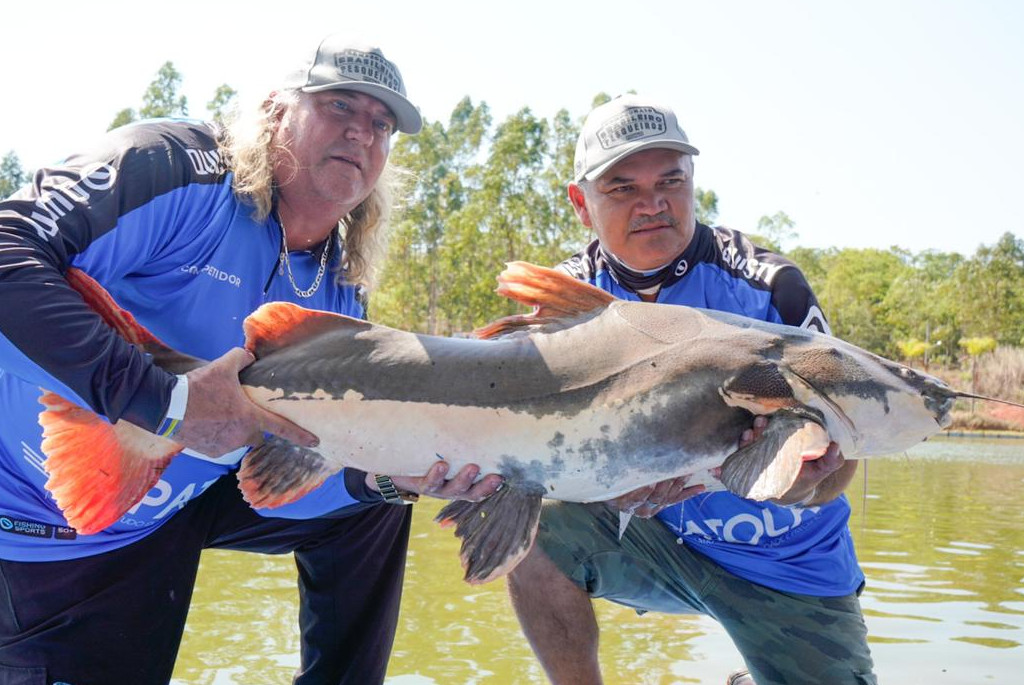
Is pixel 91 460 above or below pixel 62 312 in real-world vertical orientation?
below

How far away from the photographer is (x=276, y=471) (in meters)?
2.85

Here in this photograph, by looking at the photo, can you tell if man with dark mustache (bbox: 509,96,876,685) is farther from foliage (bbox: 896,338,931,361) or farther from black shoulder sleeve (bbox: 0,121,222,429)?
foliage (bbox: 896,338,931,361)

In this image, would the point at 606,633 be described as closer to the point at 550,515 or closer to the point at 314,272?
the point at 550,515

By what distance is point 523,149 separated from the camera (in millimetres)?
28188

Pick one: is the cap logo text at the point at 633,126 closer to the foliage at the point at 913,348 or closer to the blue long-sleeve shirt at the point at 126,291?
the blue long-sleeve shirt at the point at 126,291

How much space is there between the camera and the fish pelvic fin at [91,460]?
2.78m

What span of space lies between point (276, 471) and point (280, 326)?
43cm

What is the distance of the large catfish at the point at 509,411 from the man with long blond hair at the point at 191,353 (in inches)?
4.0

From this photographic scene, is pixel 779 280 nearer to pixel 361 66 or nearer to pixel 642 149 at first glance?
pixel 642 149

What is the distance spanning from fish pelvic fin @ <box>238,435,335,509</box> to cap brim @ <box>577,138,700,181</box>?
177cm

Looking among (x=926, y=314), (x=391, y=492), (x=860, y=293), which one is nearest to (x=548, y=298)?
(x=391, y=492)

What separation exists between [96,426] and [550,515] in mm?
1944

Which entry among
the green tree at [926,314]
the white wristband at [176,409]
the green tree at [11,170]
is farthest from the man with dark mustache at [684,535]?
the green tree at [11,170]

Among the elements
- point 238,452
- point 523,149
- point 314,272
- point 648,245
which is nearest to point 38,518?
point 238,452
